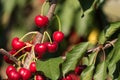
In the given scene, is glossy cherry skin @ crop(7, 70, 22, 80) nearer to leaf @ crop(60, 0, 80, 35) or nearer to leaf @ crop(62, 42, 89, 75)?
→ leaf @ crop(62, 42, 89, 75)

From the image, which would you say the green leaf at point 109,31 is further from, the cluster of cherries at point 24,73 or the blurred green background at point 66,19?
the blurred green background at point 66,19

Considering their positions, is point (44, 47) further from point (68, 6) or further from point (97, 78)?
point (68, 6)

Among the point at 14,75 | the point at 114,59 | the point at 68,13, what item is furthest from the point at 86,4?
the point at 68,13

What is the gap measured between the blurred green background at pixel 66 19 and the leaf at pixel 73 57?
0.83m

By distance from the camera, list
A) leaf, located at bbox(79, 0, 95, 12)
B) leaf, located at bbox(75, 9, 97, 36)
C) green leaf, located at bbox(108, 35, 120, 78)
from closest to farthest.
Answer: green leaf, located at bbox(108, 35, 120, 78) → leaf, located at bbox(79, 0, 95, 12) → leaf, located at bbox(75, 9, 97, 36)

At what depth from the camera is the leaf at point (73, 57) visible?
162 cm

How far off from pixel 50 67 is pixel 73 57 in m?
0.12

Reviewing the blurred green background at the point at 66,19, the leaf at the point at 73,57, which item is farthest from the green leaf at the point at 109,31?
the blurred green background at the point at 66,19

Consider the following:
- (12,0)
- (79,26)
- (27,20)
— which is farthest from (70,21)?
(27,20)

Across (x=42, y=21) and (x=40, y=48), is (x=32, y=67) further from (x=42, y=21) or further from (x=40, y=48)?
(x=42, y=21)

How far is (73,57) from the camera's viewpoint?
5.42 feet

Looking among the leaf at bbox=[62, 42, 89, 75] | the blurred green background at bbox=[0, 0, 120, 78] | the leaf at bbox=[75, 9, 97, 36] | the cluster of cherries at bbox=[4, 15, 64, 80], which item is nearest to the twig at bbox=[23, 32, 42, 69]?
the cluster of cherries at bbox=[4, 15, 64, 80]

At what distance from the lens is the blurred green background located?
3.58 metres

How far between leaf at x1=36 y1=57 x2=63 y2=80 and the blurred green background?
2.99 feet
